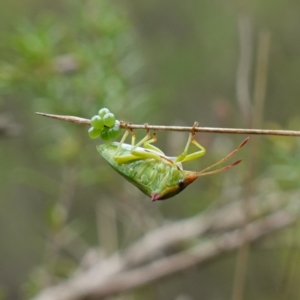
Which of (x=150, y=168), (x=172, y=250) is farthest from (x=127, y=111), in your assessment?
(x=150, y=168)

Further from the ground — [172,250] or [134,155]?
[172,250]

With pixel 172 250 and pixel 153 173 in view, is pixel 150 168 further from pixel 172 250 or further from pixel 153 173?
pixel 172 250

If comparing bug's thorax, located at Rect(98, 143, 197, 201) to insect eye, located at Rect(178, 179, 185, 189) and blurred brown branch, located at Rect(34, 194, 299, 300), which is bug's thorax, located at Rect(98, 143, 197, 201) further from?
blurred brown branch, located at Rect(34, 194, 299, 300)

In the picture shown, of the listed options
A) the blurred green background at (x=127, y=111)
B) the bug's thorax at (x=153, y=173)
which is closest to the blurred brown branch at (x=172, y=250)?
A: the blurred green background at (x=127, y=111)

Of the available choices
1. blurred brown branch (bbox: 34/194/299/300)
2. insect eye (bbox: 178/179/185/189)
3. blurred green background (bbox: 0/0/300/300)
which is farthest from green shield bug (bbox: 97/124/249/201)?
blurred brown branch (bbox: 34/194/299/300)

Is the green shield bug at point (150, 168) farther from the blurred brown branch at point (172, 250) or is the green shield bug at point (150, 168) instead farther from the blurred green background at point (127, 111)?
the blurred brown branch at point (172, 250)

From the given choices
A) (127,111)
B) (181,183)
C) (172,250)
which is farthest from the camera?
(172,250)
